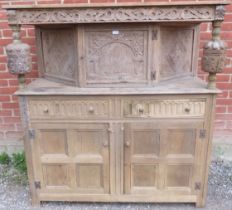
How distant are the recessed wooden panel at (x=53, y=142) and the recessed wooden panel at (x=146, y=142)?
1.69ft

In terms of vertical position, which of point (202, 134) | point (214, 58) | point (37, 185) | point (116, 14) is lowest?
point (37, 185)

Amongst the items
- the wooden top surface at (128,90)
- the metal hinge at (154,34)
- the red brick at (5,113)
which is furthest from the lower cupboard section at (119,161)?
the red brick at (5,113)

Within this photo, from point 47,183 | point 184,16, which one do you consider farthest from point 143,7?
point 47,183

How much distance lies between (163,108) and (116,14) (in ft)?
2.29

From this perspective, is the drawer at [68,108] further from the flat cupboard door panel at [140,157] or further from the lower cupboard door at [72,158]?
the flat cupboard door panel at [140,157]

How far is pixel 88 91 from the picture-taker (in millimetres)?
1768

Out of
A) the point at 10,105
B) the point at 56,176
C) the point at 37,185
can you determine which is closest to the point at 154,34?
the point at 56,176

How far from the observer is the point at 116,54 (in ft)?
5.94

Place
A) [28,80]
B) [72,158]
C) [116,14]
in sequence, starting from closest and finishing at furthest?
1. [116,14]
2. [72,158]
3. [28,80]

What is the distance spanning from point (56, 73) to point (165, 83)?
84cm

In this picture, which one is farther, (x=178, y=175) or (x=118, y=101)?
(x=178, y=175)

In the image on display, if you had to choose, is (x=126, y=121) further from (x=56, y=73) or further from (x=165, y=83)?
(x=56, y=73)

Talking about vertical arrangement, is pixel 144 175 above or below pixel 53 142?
below

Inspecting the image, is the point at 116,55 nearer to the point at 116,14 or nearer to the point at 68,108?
the point at 116,14
